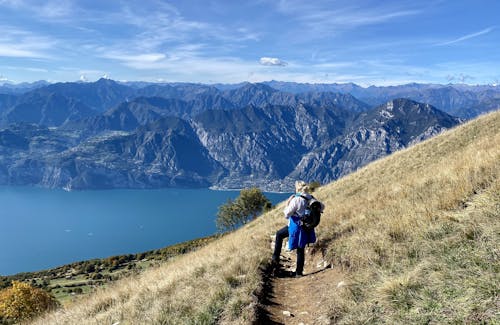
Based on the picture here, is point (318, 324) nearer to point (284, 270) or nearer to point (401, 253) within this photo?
point (401, 253)

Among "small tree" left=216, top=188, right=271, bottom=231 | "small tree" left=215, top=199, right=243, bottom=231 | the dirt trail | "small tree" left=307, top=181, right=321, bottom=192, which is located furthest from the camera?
"small tree" left=215, top=199, right=243, bottom=231

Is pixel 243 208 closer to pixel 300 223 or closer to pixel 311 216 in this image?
pixel 300 223

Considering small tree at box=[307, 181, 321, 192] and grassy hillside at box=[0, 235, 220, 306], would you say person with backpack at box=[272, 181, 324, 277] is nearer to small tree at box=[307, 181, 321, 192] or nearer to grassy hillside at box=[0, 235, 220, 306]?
small tree at box=[307, 181, 321, 192]

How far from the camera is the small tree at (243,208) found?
90.2 m

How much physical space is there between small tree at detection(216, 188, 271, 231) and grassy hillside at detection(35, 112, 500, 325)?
75.8 m

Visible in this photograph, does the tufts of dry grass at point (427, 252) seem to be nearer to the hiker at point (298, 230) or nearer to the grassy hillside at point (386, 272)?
the grassy hillside at point (386, 272)

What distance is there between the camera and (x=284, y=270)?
1220 centimetres

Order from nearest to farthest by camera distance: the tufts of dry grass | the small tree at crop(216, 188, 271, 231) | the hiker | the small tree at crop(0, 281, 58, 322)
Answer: the tufts of dry grass < the hiker < the small tree at crop(0, 281, 58, 322) < the small tree at crop(216, 188, 271, 231)

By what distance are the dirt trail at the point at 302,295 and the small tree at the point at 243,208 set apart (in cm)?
7728

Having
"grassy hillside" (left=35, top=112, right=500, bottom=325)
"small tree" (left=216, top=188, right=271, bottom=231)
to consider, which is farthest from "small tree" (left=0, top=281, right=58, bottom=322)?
"small tree" (left=216, top=188, right=271, bottom=231)

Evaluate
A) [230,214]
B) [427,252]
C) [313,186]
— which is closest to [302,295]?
[427,252]

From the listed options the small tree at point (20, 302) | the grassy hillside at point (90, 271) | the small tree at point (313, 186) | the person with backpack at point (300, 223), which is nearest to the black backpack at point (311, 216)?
the person with backpack at point (300, 223)

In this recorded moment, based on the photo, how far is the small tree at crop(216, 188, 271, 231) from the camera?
296ft

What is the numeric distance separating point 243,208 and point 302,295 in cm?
8193
